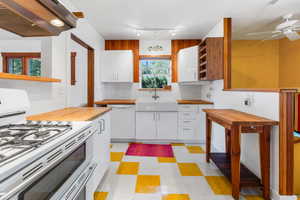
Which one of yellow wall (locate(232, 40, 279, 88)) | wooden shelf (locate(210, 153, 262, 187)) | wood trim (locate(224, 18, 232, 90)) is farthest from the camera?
yellow wall (locate(232, 40, 279, 88))

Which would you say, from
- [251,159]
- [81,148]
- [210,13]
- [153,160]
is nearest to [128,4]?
[210,13]

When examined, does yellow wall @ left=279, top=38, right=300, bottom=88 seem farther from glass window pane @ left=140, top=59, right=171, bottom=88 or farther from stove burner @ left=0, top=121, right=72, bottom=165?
stove burner @ left=0, top=121, right=72, bottom=165

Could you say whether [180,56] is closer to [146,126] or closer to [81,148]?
[146,126]

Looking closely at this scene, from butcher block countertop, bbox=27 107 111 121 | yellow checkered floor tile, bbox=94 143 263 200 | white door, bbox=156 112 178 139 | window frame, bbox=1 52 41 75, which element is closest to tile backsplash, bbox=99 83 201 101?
white door, bbox=156 112 178 139

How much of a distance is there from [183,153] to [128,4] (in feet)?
8.52

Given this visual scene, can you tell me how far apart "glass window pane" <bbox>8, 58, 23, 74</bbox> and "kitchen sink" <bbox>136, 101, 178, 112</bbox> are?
2.13 m

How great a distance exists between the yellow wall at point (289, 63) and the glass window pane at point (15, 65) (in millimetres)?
5131

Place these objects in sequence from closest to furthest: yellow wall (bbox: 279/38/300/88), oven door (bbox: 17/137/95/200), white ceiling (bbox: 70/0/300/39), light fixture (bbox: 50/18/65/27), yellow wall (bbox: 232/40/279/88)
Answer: oven door (bbox: 17/137/95/200), light fixture (bbox: 50/18/65/27), white ceiling (bbox: 70/0/300/39), yellow wall (bbox: 279/38/300/88), yellow wall (bbox: 232/40/279/88)

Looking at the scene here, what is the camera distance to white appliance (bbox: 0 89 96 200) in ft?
2.01

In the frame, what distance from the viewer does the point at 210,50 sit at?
10.2ft

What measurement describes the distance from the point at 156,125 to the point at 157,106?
0.41 m

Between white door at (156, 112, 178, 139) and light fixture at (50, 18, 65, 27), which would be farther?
white door at (156, 112, 178, 139)

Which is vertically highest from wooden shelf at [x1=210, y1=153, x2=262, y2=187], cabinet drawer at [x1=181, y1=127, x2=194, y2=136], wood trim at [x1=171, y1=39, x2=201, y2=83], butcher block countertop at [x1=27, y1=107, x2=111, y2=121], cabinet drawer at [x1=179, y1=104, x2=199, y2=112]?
wood trim at [x1=171, y1=39, x2=201, y2=83]

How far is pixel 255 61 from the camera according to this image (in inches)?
176
